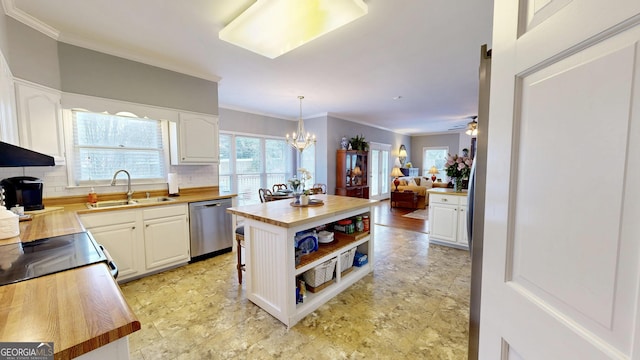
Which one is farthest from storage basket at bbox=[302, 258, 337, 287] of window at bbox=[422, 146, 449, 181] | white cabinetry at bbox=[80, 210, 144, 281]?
window at bbox=[422, 146, 449, 181]

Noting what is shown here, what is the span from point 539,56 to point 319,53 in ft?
8.34

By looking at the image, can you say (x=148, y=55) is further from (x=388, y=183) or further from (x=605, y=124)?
(x=388, y=183)

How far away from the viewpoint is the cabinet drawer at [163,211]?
2758 millimetres

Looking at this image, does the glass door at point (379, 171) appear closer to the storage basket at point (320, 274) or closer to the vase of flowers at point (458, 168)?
the vase of flowers at point (458, 168)

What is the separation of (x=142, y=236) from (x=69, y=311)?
222 cm

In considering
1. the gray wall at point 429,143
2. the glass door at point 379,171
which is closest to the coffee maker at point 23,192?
the glass door at point 379,171

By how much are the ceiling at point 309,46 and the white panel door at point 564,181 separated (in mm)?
1755

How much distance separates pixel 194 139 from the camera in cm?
341

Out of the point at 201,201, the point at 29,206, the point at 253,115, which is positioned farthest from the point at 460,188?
the point at 29,206

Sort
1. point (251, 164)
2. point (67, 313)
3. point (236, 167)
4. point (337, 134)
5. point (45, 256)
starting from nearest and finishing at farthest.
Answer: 1. point (67, 313)
2. point (45, 256)
3. point (236, 167)
4. point (251, 164)
5. point (337, 134)

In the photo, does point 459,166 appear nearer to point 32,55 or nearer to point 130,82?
point 130,82

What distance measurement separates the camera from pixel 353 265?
9.37ft

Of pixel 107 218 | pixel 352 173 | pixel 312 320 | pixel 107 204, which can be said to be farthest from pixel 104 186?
pixel 352 173

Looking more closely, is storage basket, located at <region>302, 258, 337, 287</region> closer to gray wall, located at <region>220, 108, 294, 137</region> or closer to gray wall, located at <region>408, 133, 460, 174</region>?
gray wall, located at <region>220, 108, 294, 137</region>
